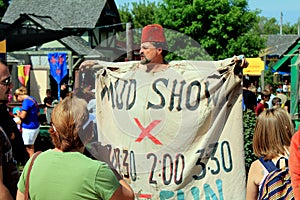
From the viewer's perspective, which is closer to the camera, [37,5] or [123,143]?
[123,143]

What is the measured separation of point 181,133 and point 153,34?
1.02 metres

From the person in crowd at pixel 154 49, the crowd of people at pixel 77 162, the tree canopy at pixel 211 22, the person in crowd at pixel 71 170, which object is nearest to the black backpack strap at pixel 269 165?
the crowd of people at pixel 77 162

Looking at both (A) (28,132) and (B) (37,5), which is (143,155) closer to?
(A) (28,132)

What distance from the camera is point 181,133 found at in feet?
17.6

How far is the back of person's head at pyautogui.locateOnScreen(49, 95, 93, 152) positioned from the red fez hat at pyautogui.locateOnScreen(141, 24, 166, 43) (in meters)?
1.88

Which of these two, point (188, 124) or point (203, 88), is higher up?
point (203, 88)

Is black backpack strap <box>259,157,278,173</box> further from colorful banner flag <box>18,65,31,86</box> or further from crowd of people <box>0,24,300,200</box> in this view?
colorful banner flag <box>18,65,31,86</box>

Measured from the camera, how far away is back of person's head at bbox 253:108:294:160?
3510 mm

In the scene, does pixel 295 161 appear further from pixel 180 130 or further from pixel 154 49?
pixel 180 130

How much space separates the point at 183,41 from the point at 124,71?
1124 mm

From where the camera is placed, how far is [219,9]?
25781 millimetres

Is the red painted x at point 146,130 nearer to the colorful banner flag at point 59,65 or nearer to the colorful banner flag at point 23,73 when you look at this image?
the colorful banner flag at point 59,65

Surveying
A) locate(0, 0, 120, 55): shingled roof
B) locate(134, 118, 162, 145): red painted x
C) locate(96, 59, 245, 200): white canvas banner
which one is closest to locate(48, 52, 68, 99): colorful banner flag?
locate(0, 0, 120, 55): shingled roof

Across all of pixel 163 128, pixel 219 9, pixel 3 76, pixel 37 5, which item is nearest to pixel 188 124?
pixel 163 128
